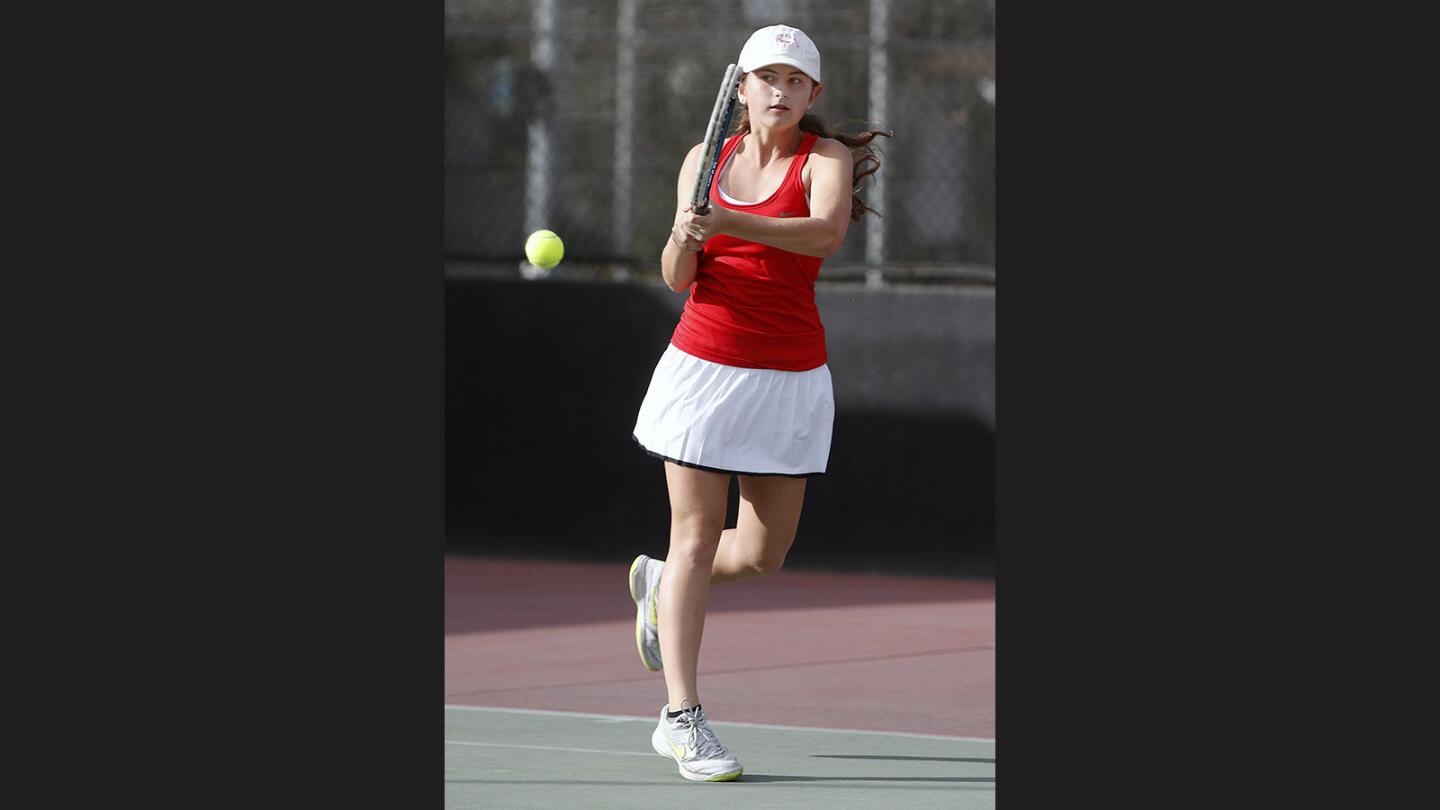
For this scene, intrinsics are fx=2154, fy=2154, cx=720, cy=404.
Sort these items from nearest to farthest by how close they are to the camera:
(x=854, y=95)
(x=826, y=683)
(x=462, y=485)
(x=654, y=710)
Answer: (x=654, y=710) < (x=826, y=683) < (x=854, y=95) < (x=462, y=485)

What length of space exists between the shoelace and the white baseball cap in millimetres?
1476

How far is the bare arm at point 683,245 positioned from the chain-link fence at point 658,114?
4620 millimetres

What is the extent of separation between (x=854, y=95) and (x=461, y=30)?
1.94 metres

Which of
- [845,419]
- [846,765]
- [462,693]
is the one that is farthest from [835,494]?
[846,765]

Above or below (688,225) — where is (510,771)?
below

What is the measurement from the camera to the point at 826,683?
6.72 meters

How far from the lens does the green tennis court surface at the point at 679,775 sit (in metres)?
4.67

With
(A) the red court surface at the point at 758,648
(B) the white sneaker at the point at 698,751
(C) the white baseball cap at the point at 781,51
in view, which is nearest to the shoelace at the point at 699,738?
(B) the white sneaker at the point at 698,751

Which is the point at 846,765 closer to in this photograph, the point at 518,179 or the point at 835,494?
the point at 835,494

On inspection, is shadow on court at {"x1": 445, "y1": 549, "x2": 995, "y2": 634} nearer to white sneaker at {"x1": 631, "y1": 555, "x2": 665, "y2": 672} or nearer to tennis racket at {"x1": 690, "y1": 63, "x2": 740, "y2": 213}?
white sneaker at {"x1": 631, "y1": 555, "x2": 665, "y2": 672}

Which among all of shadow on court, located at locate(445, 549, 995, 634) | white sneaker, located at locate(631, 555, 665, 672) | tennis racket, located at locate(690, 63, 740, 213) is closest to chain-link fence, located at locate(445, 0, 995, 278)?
shadow on court, located at locate(445, 549, 995, 634)

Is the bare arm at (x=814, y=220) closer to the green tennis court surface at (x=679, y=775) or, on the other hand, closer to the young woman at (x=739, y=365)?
the young woman at (x=739, y=365)

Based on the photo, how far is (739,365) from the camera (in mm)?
4973

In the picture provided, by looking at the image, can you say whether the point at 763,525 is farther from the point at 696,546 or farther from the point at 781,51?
the point at 781,51
